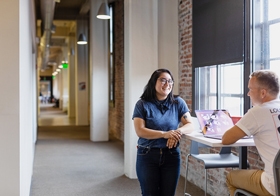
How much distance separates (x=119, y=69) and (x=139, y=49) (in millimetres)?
4810

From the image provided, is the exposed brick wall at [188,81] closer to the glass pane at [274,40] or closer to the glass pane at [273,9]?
the glass pane at [274,40]

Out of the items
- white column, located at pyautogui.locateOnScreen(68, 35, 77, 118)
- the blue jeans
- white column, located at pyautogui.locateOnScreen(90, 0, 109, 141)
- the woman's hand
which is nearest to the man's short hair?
the woman's hand

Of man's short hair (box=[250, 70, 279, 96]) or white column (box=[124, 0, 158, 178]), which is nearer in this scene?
man's short hair (box=[250, 70, 279, 96])

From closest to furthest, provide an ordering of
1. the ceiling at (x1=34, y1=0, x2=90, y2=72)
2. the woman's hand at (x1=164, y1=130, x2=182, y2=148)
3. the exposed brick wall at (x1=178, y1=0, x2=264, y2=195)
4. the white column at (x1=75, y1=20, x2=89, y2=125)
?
the woman's hand at (x1=164, y1=130, x2=182, y2=148) → the exposed brick wall at (x1=178, y1=0, x2=264, y2=195) → the ceiling at (x1=34, y1=0, x2=90, y2=72) → the white column at (x1=75, y1=20, x2=89, y2=125)

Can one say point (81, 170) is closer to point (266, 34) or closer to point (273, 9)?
point (266, 34)

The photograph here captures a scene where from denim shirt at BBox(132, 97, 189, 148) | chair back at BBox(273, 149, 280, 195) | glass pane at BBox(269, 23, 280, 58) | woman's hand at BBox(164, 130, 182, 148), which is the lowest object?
chair back at BBox(273, 149, 280, 195)

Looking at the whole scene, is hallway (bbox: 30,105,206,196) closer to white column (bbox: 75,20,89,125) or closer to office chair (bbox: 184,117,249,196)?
office chair (bbox: 184,117,249,196)

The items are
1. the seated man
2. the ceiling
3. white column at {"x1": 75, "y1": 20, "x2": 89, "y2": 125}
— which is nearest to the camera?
the seated man

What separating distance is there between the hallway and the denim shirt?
1.99 meters

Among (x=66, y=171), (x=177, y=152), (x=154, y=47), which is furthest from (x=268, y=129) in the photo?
(x=66, y=171)

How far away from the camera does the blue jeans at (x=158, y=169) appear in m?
3.23

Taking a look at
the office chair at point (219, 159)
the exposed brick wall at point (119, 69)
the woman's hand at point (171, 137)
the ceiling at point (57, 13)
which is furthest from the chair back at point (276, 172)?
the exposed brick wall at point (119, 69)

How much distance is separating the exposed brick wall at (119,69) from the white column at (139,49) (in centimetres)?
423

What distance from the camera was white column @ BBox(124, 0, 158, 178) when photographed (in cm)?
596
